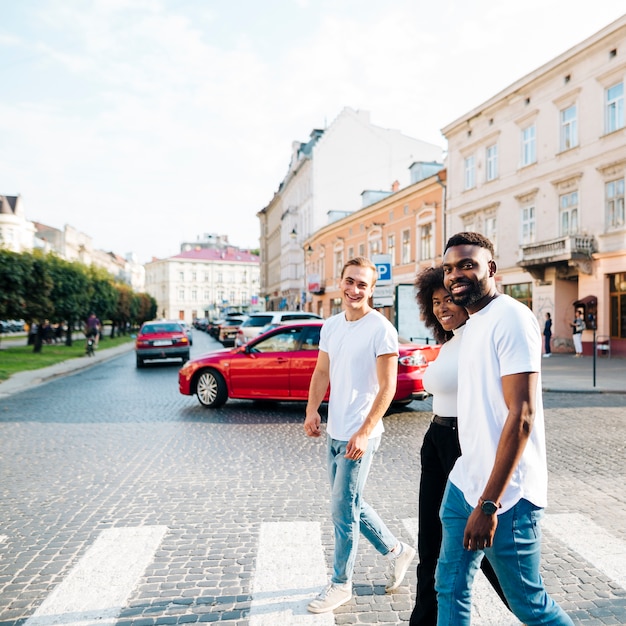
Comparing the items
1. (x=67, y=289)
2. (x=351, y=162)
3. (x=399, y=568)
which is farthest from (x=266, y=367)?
(x=351, y=162)

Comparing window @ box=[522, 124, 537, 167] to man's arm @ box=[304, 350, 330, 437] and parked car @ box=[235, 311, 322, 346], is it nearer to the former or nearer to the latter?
parked car @ box=[235, 311, 322, 346]

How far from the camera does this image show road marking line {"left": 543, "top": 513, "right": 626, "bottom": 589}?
3.72 meters

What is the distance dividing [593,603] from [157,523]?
Answer: 3.14 metres

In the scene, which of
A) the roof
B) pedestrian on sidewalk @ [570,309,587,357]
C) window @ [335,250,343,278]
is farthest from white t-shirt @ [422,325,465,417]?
the roof

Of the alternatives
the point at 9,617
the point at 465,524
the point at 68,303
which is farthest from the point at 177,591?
the point at 68,303

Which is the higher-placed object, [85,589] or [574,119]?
[574,119]

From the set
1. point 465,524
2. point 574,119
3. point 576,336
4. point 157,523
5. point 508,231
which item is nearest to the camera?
point 465,524

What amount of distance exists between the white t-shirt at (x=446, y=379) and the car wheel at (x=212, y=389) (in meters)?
8.09

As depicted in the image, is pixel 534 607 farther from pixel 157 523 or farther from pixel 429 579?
pixel 157 523

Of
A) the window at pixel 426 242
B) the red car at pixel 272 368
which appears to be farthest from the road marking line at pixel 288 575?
the window at pixel 426 242

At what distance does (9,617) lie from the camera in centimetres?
317

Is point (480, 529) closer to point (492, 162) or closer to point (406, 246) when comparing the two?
point (492, 162)

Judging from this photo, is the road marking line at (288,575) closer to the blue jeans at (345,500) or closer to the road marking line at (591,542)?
the blue jeans at (345,500)

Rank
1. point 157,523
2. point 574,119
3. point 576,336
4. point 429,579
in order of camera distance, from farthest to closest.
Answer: point 574,119 < point 576,336 < point 157,523 < point 429,579
